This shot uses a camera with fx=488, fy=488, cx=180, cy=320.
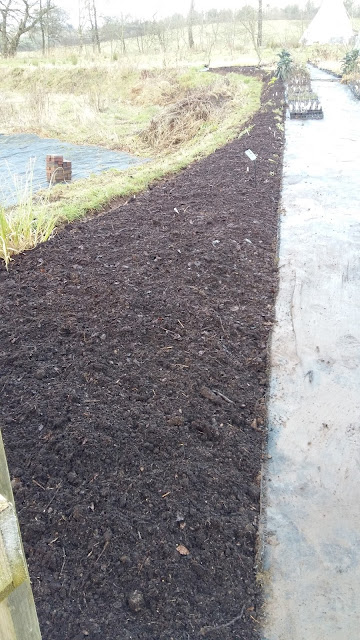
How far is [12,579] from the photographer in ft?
1.86

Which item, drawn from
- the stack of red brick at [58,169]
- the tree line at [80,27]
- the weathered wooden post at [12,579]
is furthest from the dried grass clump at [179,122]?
the tree line at [80,27]

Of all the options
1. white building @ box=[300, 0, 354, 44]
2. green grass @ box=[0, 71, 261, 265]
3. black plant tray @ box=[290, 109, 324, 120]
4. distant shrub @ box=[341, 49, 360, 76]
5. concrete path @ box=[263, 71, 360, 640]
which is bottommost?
concrete path @ box=[263, 71, 360, 640]

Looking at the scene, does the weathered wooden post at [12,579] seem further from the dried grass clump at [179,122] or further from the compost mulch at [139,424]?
the dried grass clump at [179,122]

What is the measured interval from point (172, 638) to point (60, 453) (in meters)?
0.77

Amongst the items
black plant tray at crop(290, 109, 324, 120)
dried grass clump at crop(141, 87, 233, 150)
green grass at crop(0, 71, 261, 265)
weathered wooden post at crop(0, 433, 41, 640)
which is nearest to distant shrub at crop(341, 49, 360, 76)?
green grass at crop(0, 71, 261, 265)

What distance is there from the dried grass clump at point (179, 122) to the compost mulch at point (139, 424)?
5462mm

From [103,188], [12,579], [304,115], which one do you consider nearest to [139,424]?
[12,579]

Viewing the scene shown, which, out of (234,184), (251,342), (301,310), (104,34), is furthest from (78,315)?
(104,34)

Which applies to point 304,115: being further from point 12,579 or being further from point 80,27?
point 80,27

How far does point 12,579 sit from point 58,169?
603 centimetres

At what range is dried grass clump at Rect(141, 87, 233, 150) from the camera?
870 centimetres

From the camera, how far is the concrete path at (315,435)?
1495 millimetres

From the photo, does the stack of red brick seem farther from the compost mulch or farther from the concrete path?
the concrete path

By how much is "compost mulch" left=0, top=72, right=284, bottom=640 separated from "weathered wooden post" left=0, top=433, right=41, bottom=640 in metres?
0.83
